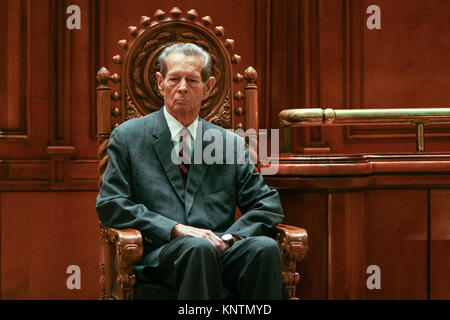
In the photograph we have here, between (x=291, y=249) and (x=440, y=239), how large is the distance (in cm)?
91

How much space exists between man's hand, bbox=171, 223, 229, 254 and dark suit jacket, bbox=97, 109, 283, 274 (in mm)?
32

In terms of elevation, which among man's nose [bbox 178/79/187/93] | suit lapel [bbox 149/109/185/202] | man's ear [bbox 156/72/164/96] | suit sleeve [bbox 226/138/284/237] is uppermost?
man's ear [bbox 156/72/164/96]

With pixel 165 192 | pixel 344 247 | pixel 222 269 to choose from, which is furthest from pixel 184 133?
pixel 344 247

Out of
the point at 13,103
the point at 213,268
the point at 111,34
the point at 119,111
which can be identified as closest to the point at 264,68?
the point at 111,34

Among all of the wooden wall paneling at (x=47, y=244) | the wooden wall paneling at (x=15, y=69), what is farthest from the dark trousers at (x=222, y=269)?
the wooden wall paneling at (x=15, y=69)

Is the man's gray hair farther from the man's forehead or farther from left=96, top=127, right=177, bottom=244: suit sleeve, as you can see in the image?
left=96, top=127, right=177, bottom=244: suit sleeve

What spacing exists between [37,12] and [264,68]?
1344 mm

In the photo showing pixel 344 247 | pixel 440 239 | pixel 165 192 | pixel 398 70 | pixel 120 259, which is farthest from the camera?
pixel 398 70

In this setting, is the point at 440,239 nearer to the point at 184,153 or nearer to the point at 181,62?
the point at 184,153

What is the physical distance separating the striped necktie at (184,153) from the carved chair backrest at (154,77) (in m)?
0.28

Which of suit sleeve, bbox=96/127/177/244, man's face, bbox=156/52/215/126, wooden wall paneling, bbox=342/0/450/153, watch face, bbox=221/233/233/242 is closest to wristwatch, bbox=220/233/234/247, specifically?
watch face, bbox=221/233/233/242

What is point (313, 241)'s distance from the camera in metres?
2.62

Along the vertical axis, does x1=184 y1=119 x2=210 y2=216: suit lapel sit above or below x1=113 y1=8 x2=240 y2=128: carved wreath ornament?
below

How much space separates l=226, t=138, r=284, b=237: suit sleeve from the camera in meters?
2.29
